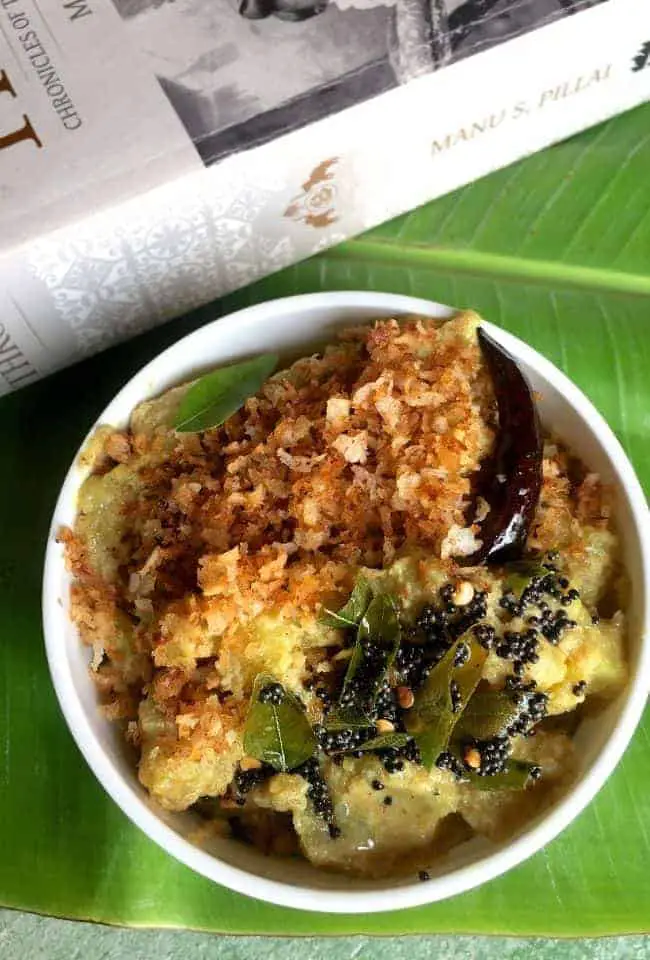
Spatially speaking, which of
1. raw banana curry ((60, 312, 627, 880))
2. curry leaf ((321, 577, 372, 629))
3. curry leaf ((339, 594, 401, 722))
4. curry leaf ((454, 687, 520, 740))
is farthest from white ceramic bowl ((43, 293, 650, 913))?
curry leaf ((321, 577, 372, 629))

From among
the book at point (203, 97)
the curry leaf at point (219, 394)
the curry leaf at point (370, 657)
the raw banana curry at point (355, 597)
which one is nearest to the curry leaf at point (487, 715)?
the raw banana curry at point (355, 597)

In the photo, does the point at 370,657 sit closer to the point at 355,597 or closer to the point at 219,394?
the point at 355,597

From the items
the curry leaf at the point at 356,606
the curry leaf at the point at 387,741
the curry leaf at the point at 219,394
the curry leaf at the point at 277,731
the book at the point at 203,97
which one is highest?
the book at the point at 203,97

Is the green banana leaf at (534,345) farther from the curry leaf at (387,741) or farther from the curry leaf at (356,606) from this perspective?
the curry leaf at (356,606)

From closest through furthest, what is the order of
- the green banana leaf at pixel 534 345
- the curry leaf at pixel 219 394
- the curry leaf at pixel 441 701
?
the curry leaf at pixel 441 701 → the curry leaf at pixel 219 394 → the green banana leaf at pixel 534 345

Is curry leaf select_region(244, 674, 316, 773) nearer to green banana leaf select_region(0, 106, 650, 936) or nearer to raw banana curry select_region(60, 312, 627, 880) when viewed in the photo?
raw banana curry select_region(60, 312, 627, 880)
